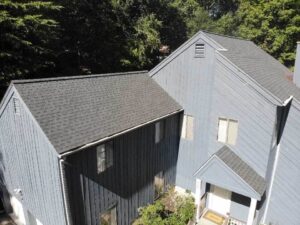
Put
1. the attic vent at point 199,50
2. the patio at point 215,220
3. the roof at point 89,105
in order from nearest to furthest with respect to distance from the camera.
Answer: the roof at point 89,105 → the patio at point 215,220 → the attic vent at point 199,50

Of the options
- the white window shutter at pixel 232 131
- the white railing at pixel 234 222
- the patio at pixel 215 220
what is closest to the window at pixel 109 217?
the patio at pixel 215 220

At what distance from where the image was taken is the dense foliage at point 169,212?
12.7 meters

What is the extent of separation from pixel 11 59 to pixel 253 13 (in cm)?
2932

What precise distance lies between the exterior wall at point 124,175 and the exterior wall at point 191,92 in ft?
2.80

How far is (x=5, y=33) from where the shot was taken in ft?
50.4

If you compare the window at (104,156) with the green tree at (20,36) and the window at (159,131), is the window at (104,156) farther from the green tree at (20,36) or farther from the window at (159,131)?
the green tree at (20,36)

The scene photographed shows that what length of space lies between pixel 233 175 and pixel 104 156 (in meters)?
6.64

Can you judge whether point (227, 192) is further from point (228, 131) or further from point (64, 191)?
point (64, 191)

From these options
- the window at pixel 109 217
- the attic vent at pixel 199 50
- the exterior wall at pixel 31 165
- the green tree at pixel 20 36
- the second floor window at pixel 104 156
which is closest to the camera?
the exterior wall at pixel 31 165

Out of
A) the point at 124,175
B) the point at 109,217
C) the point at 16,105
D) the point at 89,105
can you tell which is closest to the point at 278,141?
the point at 124,175

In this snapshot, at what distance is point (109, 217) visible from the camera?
11.9 metres

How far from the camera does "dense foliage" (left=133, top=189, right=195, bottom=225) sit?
41.7 ft

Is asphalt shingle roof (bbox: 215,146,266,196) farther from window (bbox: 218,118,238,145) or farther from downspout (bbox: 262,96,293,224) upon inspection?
downspout (bbox: 262,96,293,224)

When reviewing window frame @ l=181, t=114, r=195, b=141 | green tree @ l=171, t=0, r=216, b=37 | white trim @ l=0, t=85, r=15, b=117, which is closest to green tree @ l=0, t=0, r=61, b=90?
white trim @ l=0, t=85, r=15, b=117
